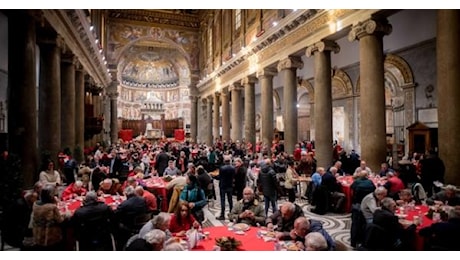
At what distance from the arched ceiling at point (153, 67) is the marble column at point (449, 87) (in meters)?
28.9

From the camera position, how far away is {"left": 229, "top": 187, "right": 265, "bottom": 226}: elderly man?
435 centimetres

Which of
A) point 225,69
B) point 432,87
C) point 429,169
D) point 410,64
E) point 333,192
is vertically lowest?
point 333,192

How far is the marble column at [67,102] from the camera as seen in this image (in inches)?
440

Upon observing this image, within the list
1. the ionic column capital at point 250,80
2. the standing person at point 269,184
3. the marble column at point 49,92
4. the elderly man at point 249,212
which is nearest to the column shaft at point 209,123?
the ionic column capital at point 250,80

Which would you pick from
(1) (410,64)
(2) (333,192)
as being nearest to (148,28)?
(1) (410,64)

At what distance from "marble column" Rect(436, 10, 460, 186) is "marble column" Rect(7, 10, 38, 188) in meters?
8.58

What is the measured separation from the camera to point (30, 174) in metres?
7.11

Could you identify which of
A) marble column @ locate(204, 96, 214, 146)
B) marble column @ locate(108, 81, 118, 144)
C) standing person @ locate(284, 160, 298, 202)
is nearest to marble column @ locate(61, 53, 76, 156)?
standing person @ locate(284, 160, 298, 202)

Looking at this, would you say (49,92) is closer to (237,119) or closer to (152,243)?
(152,243)

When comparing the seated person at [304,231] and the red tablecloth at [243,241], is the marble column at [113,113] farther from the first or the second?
the seated person at [304,231]

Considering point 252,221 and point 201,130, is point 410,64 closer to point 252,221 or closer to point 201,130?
point 252,221

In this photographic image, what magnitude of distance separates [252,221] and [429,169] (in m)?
4.52

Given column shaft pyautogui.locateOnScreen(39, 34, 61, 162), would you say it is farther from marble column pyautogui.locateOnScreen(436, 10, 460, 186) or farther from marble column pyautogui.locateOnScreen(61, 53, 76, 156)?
marble column pyautogui.locateOnScreen(436, 10, 460, 186)

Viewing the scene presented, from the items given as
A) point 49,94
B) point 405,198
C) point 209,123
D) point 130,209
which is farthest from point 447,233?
point 209,123
